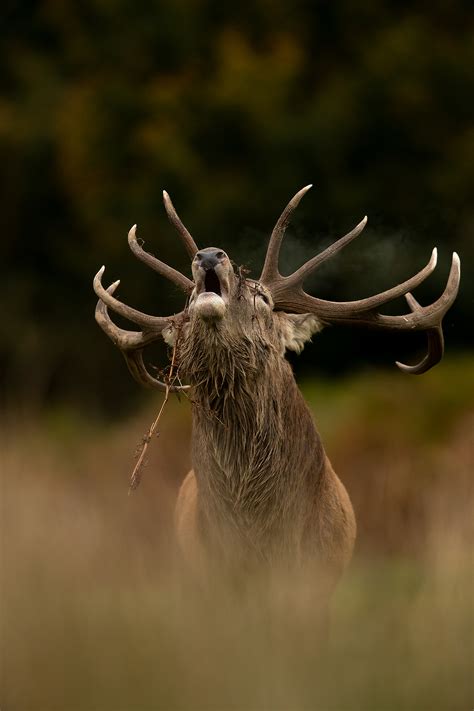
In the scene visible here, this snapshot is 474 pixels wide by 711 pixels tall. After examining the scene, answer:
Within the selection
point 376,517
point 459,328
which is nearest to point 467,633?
point 376,517

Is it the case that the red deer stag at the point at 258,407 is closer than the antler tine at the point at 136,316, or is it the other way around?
the red deer stag at the point at 258,407

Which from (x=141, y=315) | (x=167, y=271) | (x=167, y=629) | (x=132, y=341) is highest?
(x=167, y=271)

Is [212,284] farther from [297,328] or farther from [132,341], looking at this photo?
[132,341]

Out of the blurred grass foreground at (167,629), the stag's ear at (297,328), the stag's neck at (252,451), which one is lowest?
the blurred grass foreground at (167,629)

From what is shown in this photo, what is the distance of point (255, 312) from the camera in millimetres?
4680

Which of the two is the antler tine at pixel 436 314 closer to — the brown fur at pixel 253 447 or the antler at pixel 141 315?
the brown fur at pixel 253 447

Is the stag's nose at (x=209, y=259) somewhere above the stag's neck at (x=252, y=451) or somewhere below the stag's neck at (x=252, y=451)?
above

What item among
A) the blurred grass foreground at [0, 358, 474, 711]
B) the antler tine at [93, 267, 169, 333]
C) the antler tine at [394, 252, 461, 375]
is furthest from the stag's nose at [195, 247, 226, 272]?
the blurred grass foreground at [0, 358, 474, 711]

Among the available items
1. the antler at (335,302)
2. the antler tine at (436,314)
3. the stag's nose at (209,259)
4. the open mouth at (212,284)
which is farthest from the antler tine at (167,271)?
the antler tine at (436,314)

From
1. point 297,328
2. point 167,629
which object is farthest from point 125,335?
point 167,629

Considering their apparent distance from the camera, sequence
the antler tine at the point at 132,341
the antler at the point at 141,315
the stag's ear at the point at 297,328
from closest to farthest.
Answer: the stag's ear at the point at 297,328, the antler at the point at 141,315, the antler tine at the point at 132,341

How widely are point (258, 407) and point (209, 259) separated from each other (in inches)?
30.3

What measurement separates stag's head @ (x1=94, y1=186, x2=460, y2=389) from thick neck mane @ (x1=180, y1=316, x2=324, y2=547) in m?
0.03

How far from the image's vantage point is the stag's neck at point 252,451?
4715 millimetres
